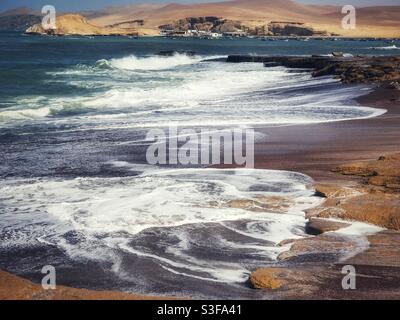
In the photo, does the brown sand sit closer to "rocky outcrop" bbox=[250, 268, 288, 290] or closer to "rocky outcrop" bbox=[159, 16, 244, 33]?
"rocky outcrop" bbox=[250, 268, 288, 290]

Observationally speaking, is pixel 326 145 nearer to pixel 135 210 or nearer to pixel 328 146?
pixel 328 146

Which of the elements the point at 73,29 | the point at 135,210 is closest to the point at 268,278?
the point at 135,210

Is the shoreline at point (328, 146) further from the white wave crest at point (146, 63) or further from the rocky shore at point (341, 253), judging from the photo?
the white wave crest at point (146, 63)

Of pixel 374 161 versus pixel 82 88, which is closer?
pixel 374 161

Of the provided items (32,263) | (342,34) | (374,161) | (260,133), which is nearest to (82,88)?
(260,133)

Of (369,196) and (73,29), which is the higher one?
(73,29)

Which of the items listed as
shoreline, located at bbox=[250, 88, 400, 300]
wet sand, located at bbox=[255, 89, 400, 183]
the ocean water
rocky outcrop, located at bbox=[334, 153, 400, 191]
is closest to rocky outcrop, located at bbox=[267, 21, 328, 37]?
the ocean water

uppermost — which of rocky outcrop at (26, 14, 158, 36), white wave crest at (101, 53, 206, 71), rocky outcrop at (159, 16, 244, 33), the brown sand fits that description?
rocky outcrop at (159, 16, 244, 33)

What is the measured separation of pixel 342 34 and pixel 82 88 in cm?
14954

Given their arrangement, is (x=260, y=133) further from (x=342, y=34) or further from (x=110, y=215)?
(x=342, y=34)

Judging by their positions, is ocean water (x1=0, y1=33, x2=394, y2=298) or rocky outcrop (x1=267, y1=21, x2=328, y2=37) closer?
ocean water (x1=0, y1=33, x2=394, y2=298)
